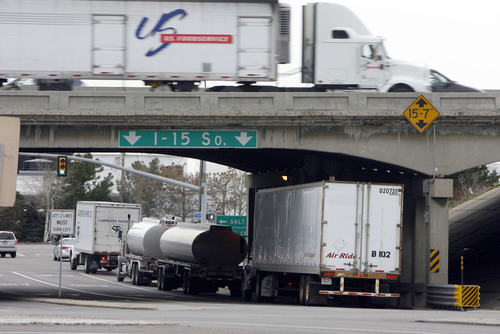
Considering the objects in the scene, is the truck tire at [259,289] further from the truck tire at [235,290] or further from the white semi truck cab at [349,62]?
the white semi truck cab at [349,62]

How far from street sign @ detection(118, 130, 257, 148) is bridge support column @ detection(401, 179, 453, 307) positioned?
5.80m

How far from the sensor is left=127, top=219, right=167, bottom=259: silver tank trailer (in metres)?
37.6

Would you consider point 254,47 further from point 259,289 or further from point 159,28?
point 259,289

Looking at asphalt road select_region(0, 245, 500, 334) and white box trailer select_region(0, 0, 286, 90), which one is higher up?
white box trailer select_region(0, 0, 286, 90)

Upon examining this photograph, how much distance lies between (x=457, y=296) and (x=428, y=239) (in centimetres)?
246

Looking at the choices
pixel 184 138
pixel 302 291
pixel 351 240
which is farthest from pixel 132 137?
pixel 351 240

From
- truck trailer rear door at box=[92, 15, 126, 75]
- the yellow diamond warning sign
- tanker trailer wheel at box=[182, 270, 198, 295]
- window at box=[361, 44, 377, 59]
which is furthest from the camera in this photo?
tanker trailer wheel at box=[182, 270, 198, 295]

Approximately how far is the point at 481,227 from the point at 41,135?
85.8 ft

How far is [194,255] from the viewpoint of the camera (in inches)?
1248

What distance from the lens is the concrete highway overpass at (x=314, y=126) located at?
90.1ft

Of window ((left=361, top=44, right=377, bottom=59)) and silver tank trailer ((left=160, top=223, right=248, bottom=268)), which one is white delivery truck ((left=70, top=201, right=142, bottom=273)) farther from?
window ((left=361, top=44, right=377, bottom=59))

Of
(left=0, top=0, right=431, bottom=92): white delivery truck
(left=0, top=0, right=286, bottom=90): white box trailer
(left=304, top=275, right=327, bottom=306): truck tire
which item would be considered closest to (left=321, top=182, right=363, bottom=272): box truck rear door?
(left=304, top=275, right=327, bottom=306): truck tire

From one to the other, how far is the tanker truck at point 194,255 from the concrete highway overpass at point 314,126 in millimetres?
5211

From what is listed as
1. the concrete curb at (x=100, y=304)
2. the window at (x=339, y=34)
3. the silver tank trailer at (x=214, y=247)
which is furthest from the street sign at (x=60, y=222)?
the window at (x=339, y=34)
